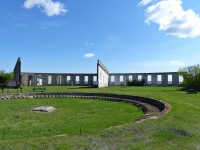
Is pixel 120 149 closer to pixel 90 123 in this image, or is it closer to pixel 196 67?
pixel 90 123

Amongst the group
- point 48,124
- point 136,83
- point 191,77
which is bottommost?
point 48,124

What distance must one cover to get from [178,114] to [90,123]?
11.6ft

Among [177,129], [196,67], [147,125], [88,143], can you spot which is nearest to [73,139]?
[88,143]

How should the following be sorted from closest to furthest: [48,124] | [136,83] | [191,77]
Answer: [48,124], [191,77], [136,83]

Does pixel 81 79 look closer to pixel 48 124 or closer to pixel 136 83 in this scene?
pixel 136 83

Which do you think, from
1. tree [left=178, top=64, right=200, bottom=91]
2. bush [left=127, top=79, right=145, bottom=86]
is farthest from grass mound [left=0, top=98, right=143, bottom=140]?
bush [left=127, top=79, right=145, bottom=86]

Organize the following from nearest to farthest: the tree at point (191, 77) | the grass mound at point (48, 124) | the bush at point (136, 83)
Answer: the grass mound at point (48, 124) < the tree at point (191, 77) < the bush at point (136, 83)

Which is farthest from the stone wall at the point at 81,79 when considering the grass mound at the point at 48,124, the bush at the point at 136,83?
the grass mound at the point at 48,124

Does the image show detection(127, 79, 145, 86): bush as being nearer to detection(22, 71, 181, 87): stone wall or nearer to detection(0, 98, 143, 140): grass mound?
detection(22, 71, 181, 87): stone wall

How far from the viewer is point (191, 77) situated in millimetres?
32438

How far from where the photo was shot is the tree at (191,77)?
31.0m

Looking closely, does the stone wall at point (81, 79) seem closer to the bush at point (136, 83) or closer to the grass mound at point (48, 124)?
the bush at point (136, 83)

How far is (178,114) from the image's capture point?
10898 millimetres

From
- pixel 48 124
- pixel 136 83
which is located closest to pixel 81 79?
pixel 136 83
